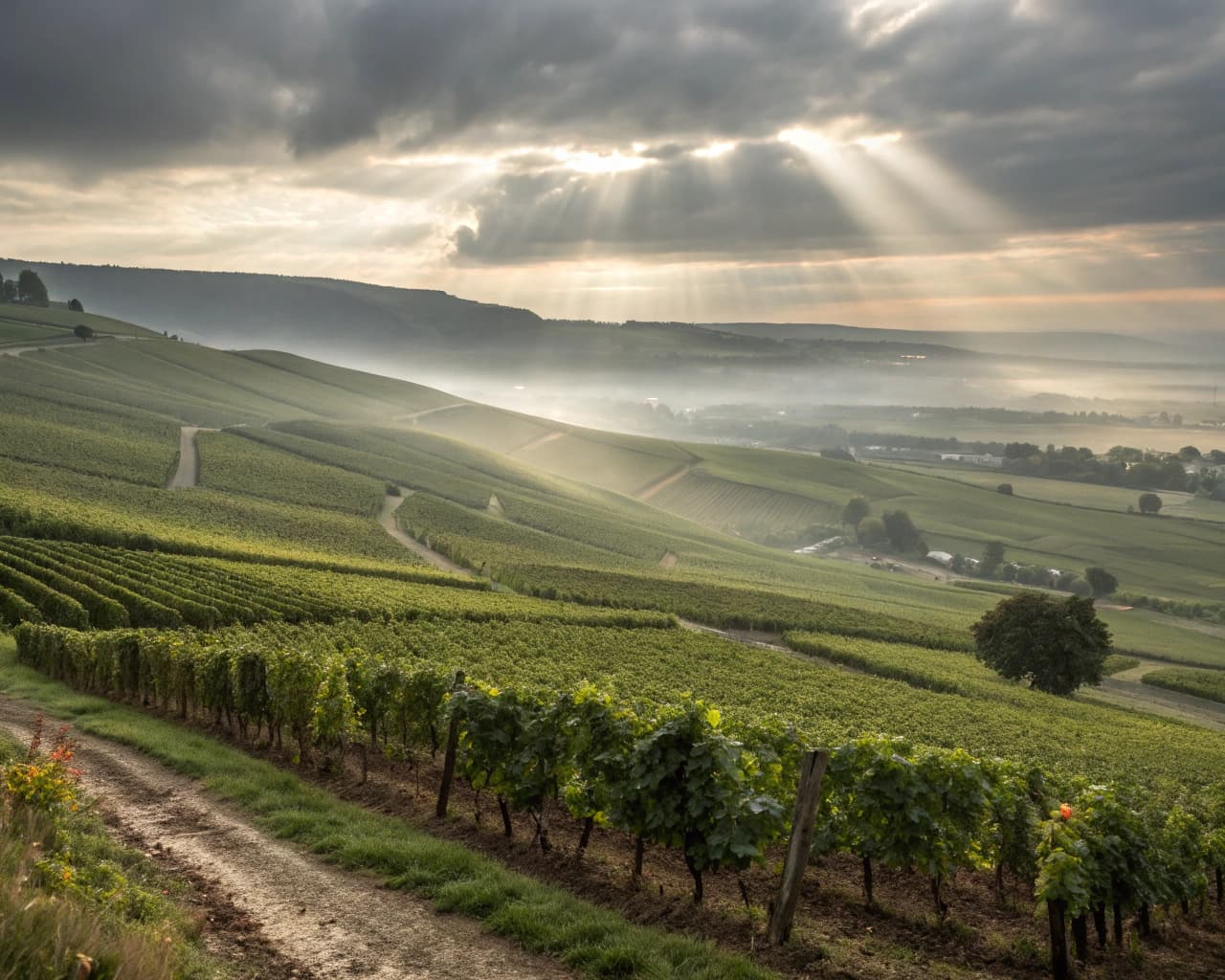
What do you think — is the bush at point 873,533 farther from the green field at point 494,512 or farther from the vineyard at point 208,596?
the vineyard at point 208,596

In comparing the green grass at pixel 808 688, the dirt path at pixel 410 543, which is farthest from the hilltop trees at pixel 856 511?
the green grass at pixel 808 688

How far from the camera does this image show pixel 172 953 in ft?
24.7

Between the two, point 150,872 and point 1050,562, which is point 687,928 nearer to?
point 150,872

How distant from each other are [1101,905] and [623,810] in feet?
20.5

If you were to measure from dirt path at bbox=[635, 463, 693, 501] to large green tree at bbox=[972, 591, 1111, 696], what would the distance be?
12165cm

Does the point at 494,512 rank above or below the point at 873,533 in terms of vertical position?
below

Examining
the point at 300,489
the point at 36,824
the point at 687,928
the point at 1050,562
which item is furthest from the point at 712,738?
the point at 1050,562

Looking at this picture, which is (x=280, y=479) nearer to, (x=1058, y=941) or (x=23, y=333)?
(x=1058, y=941)

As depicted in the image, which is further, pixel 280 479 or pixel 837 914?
pixel 280 479

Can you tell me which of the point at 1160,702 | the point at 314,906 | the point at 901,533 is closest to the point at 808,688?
the point at 314,906

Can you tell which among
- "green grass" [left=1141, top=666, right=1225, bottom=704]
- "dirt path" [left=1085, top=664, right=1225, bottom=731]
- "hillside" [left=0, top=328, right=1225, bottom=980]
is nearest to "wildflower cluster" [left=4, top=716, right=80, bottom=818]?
"hillside" [left=0, top=328, right=1225, bottom=980]

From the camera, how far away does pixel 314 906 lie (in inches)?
425

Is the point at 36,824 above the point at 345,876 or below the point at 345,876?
above

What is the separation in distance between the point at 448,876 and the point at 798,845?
464 centimetres
